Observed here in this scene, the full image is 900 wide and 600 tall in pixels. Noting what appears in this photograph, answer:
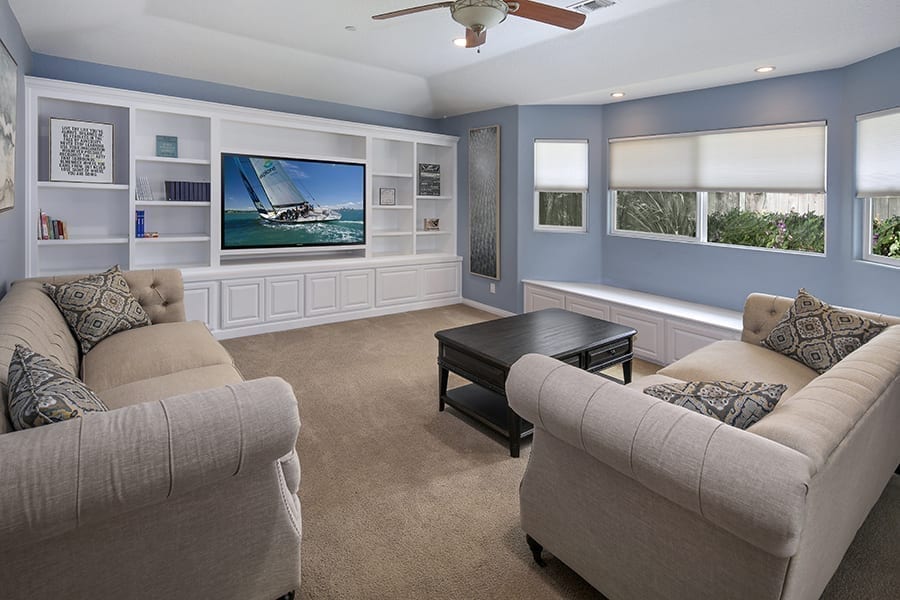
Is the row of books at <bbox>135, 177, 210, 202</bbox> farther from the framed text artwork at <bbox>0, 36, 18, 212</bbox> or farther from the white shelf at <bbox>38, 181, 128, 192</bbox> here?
the framed text artwork at <bbox>0, 36, 18, 212</bbox>

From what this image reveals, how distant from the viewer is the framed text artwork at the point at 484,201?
6.20 meters

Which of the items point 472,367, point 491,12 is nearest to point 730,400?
point 472,367

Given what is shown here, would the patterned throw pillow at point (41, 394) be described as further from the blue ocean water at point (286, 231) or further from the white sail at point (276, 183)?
the white sail at point (276, 183)

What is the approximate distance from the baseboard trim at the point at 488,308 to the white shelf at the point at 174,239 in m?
3.13

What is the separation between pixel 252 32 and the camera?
14.8 feet

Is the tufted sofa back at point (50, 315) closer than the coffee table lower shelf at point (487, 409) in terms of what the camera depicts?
Yes

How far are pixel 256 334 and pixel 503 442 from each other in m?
3.27

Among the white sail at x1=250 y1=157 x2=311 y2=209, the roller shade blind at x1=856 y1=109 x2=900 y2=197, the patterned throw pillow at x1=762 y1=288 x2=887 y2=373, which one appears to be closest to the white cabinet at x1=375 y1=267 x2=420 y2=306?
the white sail at x1=250 y1=157 x2=311 y2=209

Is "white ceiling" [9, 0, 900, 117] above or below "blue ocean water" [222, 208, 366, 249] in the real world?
above

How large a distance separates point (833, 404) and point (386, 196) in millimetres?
5621

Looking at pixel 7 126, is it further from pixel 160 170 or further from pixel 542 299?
pixel 542 299

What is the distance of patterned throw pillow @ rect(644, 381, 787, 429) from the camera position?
157 centimetres

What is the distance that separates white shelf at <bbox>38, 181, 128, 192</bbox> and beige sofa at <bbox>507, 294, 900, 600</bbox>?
4.31 meters

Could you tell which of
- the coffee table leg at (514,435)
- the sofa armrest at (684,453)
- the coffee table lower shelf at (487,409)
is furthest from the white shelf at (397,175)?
the sofa armrest at (684,453)
